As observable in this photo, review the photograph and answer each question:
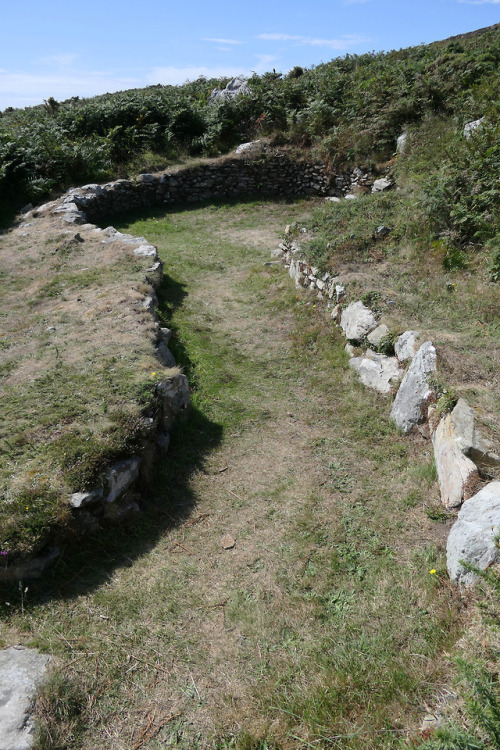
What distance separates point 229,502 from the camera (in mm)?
4926

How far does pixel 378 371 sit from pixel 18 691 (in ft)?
16.4

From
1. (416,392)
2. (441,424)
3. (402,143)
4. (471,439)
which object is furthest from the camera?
(402,143)

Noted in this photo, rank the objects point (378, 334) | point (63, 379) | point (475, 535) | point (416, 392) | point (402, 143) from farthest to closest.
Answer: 1. point (402, 143)
2. point (378, 334)
3. point (63, 379)
4. point (416, 392)
5. point (475, 535)

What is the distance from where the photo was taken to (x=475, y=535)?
3385 millimetres

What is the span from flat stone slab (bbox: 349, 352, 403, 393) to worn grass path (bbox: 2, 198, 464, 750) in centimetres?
18

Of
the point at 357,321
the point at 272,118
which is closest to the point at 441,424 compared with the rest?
the point at 357,321

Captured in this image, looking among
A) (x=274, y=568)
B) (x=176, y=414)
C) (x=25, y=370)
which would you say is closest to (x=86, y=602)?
(x=274, y=568)

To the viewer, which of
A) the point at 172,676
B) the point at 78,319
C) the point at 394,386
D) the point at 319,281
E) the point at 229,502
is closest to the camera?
the point at 172,676

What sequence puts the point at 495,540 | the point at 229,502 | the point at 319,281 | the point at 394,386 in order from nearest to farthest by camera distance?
the point at 495,540 < the point at 229,502 < the point at 394,386 < the point at 319,281

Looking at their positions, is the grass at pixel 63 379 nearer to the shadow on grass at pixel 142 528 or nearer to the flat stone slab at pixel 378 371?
the shadow on grass at pixel 142 528

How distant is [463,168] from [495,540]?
25.8 feet

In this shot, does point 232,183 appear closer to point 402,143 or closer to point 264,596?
point 402,143

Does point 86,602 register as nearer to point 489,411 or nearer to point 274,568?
point 274,568

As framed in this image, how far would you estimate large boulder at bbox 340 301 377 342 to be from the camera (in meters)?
6.78
